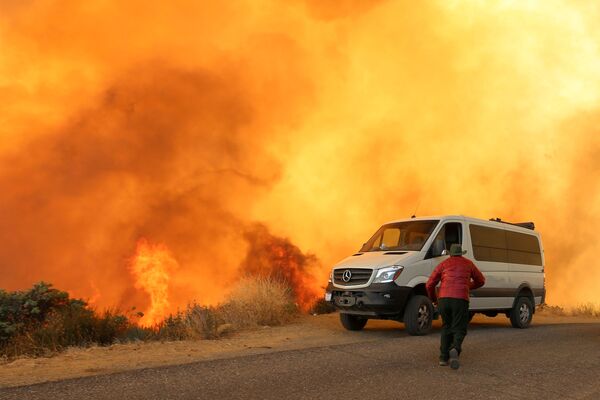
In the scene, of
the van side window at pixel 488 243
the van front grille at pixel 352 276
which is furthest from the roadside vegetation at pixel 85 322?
the van side window at pixel 488 243

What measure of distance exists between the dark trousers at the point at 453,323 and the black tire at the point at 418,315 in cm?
290

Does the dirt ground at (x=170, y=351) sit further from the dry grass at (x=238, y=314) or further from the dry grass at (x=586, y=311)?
the dry grass at (x=586, y=311)

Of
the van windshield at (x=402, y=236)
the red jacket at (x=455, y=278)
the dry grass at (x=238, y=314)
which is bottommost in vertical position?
the dry grass at (x=238, y=314)

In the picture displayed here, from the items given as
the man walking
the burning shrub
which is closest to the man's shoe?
the man walking

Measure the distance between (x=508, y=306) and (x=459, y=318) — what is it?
6.27 m

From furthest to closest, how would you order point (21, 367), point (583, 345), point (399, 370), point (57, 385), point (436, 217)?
point (436, 217)
point (583, 345)
point (21, 367)
point (399, 370)
point (57, 385)

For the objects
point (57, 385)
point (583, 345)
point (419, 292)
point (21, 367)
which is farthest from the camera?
point (419, 292)

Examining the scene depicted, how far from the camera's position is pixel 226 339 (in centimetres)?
1124

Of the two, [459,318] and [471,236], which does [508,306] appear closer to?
[471,236]

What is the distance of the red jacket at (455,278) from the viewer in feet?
26.4

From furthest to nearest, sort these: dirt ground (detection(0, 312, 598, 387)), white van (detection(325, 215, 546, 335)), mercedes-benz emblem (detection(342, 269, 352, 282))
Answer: mercedes-benz emblem (detection(342, 269, 352, 282)) < white van (detection(325, 215, 546, 335)) < dirt ground (detection(0, 312, 598, 387))

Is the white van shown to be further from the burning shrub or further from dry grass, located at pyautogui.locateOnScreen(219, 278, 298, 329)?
the burning shrub

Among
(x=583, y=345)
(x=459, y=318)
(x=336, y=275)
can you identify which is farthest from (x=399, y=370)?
(x=583, y=345)

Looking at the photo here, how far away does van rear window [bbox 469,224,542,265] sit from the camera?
1265 cm
